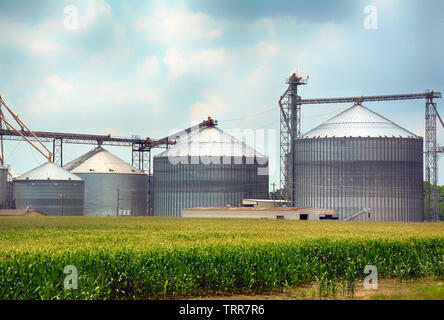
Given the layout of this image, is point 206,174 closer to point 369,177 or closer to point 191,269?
point 369,177

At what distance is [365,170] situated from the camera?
10456 centimetres

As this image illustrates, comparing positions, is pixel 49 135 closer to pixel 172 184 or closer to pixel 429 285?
pixel 172 184

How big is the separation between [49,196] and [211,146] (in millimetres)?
31333

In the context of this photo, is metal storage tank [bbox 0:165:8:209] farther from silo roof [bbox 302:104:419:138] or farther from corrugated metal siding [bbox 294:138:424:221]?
corrugated metal siding [bbox 294:138:424:221]

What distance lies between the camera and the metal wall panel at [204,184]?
117 m

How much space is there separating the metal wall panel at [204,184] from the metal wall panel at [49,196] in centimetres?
1610

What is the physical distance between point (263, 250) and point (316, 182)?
80496 mm

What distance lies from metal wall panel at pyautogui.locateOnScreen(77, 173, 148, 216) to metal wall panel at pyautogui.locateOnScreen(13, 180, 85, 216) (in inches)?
313

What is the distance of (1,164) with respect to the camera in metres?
119
